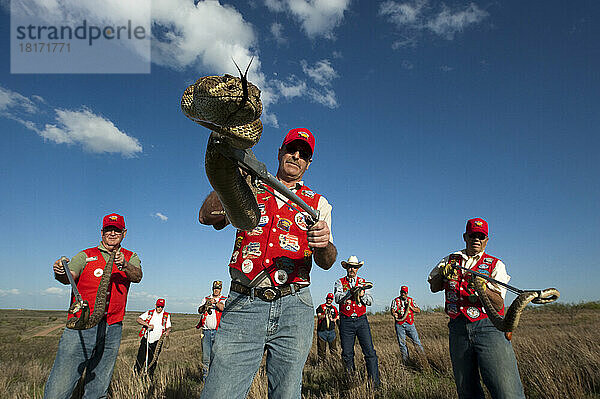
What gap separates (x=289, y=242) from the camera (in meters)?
2.44

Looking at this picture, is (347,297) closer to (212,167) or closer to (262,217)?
(262,217)

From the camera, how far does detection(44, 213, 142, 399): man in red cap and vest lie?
4258 mm

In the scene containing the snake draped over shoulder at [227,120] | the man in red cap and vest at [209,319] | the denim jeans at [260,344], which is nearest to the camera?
the snake draped over shoulder at [227,120]

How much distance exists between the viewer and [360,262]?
943 cm

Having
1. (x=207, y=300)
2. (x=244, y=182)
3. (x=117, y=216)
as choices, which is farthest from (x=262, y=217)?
(x=207, y=300)

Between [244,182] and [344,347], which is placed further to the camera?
[344,347]

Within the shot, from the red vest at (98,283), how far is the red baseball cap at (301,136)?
3.55 meters

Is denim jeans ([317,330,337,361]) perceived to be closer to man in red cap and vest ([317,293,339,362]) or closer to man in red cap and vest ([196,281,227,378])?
man in red cap and vest ([317,293,339,362])

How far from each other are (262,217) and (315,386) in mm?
6410

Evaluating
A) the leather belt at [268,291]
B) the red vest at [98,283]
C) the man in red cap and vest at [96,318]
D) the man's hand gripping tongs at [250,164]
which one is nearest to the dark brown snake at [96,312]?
the man in red cap and vest at [96,318]

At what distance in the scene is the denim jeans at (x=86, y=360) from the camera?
4.20m

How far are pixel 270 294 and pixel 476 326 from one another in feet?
8.61

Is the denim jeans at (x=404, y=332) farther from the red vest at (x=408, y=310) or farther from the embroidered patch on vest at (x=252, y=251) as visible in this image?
the embroidered patch on vest at (x=252, y=251)

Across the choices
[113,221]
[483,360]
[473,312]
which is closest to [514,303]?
[473,312]
